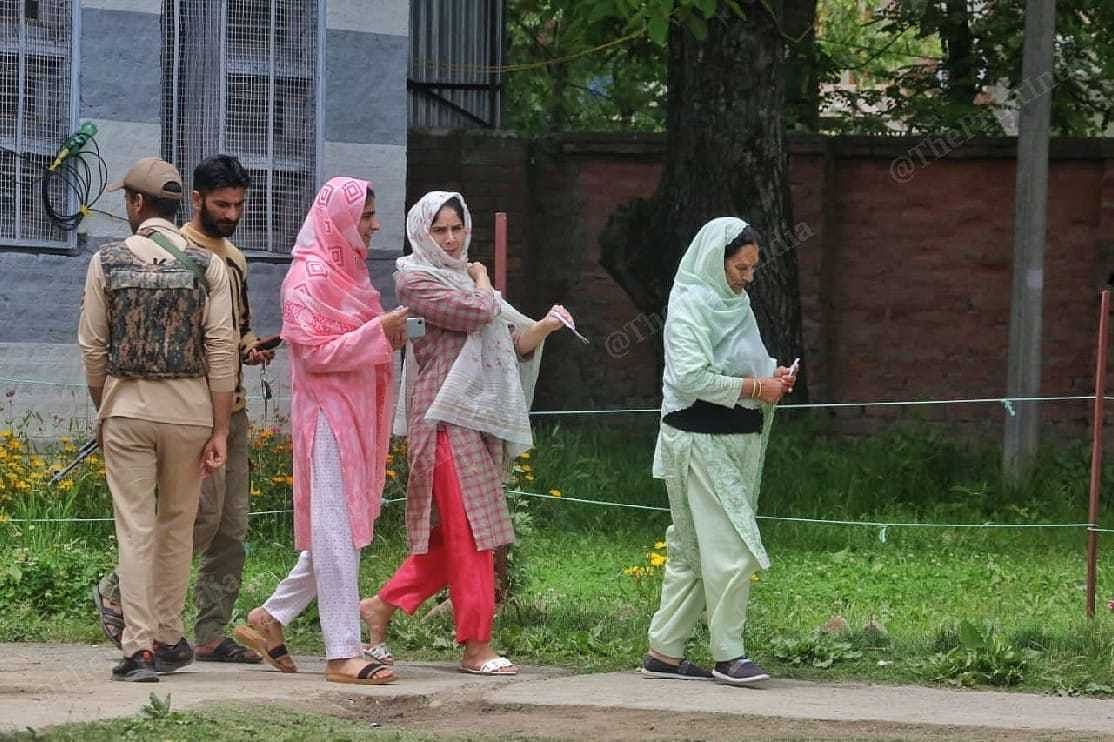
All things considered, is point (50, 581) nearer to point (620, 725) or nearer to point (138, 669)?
point (138, 669)

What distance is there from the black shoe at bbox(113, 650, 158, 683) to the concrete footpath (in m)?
0.05

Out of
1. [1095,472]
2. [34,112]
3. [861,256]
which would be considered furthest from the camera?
[861,256]

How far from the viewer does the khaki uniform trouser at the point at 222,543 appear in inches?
284

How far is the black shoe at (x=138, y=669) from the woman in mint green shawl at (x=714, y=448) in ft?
5.75

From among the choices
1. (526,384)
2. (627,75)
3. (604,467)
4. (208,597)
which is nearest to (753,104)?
(604,467)

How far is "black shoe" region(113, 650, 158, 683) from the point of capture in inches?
265

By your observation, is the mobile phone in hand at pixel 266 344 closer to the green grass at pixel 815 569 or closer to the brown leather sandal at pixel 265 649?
the brown leather sandal at pixel 265 649

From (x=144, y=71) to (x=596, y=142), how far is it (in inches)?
184

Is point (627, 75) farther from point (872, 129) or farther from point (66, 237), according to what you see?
point (66, 237)

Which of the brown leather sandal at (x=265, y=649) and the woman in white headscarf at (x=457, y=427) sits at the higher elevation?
the woman in white headscarf at (x=457, y=427)

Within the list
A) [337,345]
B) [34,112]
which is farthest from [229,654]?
[34,112]

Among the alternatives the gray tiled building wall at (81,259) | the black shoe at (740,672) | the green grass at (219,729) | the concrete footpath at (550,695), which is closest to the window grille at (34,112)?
the gray tiled building wall at (81,259)

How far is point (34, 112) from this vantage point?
11383 millimetres

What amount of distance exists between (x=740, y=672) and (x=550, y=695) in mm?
751
